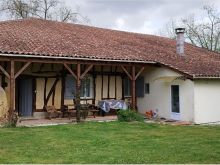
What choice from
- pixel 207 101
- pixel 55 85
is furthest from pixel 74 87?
pixel 207 101

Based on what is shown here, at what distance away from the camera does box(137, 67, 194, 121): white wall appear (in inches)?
721

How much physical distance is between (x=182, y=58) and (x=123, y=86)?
3.53 metres

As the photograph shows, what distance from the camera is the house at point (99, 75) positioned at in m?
17.0

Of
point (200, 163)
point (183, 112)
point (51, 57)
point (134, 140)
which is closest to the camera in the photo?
point (200, 163)

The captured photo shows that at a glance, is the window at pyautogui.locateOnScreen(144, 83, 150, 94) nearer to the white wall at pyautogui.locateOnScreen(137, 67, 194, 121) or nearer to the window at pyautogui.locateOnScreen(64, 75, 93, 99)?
the white wall at pyautogui.locateOnScreen(137, 67, 194, 121)

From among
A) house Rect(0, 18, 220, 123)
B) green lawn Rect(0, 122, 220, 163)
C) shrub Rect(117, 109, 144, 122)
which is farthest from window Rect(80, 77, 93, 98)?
green lawn Rect(0, 122, 220, 163)

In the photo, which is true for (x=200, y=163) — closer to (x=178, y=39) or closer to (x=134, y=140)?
(x=134, y=140)

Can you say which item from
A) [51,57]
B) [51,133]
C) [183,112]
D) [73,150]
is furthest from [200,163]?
[183,112]

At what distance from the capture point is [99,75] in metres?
20.3

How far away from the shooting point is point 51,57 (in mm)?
15812

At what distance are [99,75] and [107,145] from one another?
992 cm

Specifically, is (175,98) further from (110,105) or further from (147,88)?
(110,105)

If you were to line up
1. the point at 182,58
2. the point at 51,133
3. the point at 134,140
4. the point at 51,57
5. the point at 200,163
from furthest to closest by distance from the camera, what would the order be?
the point at 182,58 < the point at 51,57 < the point at 51,133 < the point at 134,140 < the point at 200,163

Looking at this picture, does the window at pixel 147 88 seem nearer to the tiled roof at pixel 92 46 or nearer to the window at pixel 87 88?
the tiled roof at pixel 92 46
